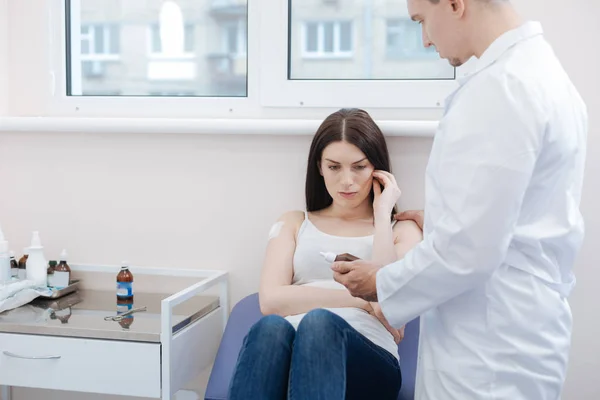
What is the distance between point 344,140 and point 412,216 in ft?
1.04

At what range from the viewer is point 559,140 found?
1.27 meters

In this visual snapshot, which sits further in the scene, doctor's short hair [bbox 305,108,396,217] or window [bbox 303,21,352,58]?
window [bbox 303,21,352,58]

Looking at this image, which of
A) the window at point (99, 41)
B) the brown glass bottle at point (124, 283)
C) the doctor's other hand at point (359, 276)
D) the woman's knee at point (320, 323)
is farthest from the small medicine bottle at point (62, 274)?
the doctor's other hand at point (359, 276)

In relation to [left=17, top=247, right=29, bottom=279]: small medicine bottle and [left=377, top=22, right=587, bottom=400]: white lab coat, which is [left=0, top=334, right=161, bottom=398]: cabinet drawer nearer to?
[left=17, top=247, right=29, bottom=279]: small medicine bottle

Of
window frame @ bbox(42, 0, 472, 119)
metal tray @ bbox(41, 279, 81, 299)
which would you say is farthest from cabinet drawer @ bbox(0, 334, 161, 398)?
window frame @ bbox(42, 0, 472, 119)

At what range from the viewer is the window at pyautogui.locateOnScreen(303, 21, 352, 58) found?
252 centimetres

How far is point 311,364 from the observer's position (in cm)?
160

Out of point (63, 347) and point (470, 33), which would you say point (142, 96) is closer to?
point (63, 347)

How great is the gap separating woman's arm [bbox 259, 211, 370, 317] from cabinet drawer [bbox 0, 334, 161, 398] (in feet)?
1.13

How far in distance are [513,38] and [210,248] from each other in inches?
57.1

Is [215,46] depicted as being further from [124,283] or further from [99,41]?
[124,283]

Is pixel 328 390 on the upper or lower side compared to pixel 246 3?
lower

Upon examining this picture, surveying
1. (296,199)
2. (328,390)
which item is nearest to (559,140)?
(328,390)

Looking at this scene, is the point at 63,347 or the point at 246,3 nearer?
the point at 63,347
